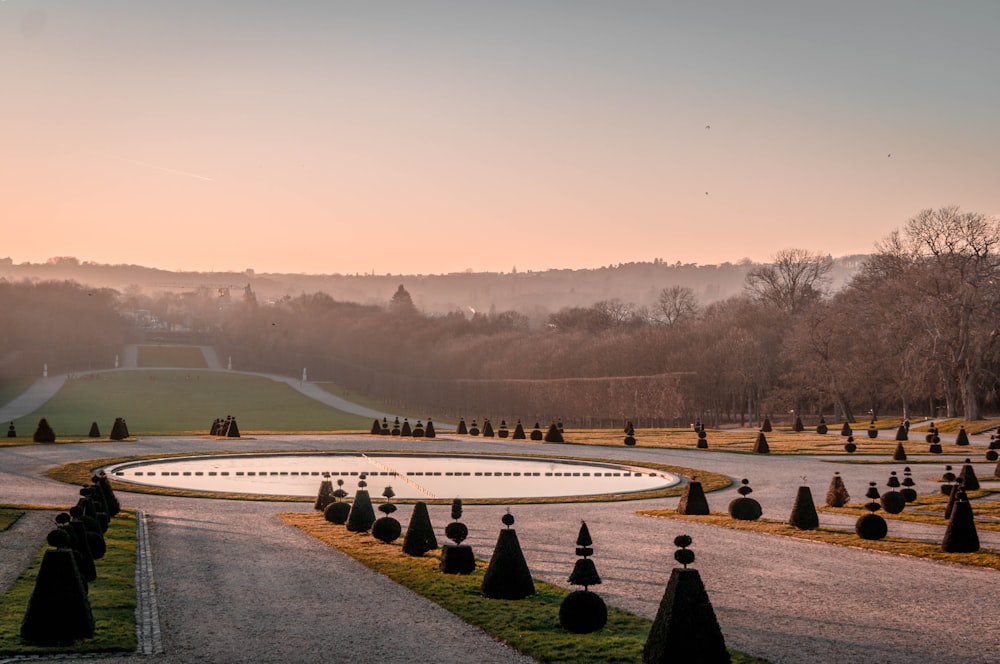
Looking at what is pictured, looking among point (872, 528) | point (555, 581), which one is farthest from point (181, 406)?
point (555, 581)

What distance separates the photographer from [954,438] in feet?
204

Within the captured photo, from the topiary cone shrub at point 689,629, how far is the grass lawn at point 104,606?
7.88 m

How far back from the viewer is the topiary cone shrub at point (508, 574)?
1928 cm

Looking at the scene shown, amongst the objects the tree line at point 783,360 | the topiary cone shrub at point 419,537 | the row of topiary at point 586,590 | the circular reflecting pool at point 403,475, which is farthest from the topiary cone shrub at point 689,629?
the tree line at point 783,360

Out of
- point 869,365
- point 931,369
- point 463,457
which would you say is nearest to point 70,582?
point 463,457

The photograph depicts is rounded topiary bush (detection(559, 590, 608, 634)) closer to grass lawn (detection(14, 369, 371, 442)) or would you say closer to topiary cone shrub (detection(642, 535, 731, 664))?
topiary cone shrub (detection(642, 535, 731, 664))

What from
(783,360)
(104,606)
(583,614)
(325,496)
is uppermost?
(783,360)

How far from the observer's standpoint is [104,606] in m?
18.6

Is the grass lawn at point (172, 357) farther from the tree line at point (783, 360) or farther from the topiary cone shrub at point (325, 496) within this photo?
the topiary cone shrub at point (325, 496)

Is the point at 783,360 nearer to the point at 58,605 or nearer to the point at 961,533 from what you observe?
the point at 961,533

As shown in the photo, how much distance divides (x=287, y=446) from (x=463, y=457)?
34.8 ft

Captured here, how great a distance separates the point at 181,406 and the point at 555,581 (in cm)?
8753

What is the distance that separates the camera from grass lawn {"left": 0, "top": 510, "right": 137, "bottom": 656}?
52.0 ft

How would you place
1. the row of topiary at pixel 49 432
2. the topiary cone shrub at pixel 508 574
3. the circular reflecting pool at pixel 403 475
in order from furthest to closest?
the row of topiary at pixel 49 432 < the circular reflecting pool at pixel 403 475 < the topiary cone shrub at pixel 508 574
